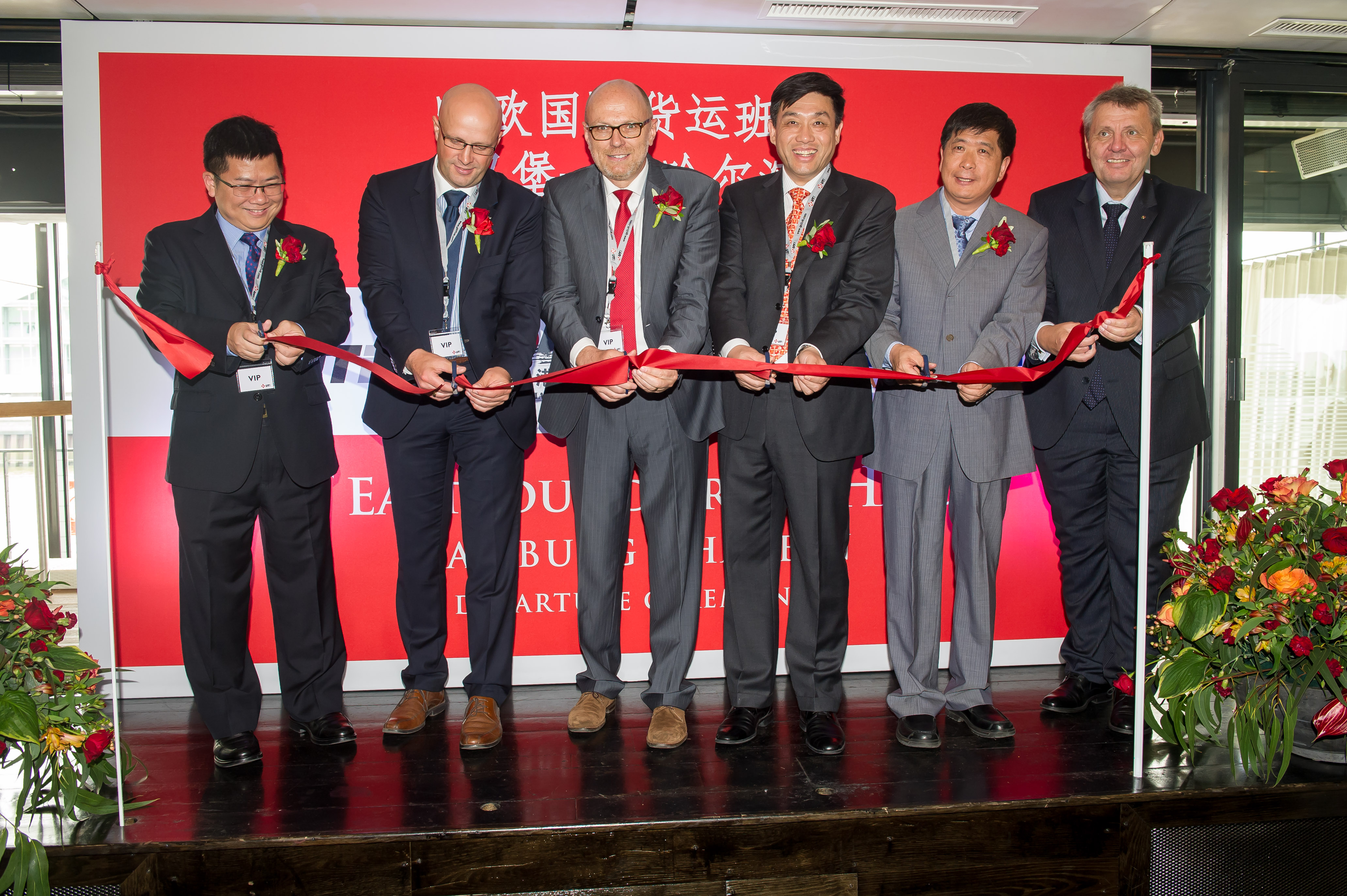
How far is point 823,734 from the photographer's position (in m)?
2.66

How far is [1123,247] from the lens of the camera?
291cm

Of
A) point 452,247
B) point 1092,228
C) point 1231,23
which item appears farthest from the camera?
point 1231,23

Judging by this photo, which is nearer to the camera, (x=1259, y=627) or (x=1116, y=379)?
(x=1259, y=627)

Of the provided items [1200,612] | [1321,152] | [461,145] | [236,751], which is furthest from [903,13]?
[236,751]

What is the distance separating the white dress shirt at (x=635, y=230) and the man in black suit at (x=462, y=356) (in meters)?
0.25

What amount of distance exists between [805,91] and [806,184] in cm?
28

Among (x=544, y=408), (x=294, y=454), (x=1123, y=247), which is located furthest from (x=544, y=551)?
(x=1123, y=247)

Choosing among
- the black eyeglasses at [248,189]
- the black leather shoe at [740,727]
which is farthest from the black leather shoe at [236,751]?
the black eyeglasses at [248,189]

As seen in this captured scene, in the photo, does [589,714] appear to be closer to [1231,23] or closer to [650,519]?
[650,519]

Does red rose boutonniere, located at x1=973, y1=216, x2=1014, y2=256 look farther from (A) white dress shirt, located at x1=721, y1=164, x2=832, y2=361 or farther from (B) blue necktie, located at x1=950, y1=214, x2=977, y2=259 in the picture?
(A) white dress shirt, located at x1=721, y1=164, x2=832, y2=361

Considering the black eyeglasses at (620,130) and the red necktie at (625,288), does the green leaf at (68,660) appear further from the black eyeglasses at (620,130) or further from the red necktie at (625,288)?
the black eyeglasses at (620,130)

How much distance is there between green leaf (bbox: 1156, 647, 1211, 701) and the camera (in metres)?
2.47

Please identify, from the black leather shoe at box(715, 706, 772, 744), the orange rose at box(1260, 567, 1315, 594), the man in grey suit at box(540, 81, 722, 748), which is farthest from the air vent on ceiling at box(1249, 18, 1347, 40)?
the black leather shoe at box(715, 706, 772, 744)

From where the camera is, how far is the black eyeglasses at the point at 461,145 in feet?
8.84
